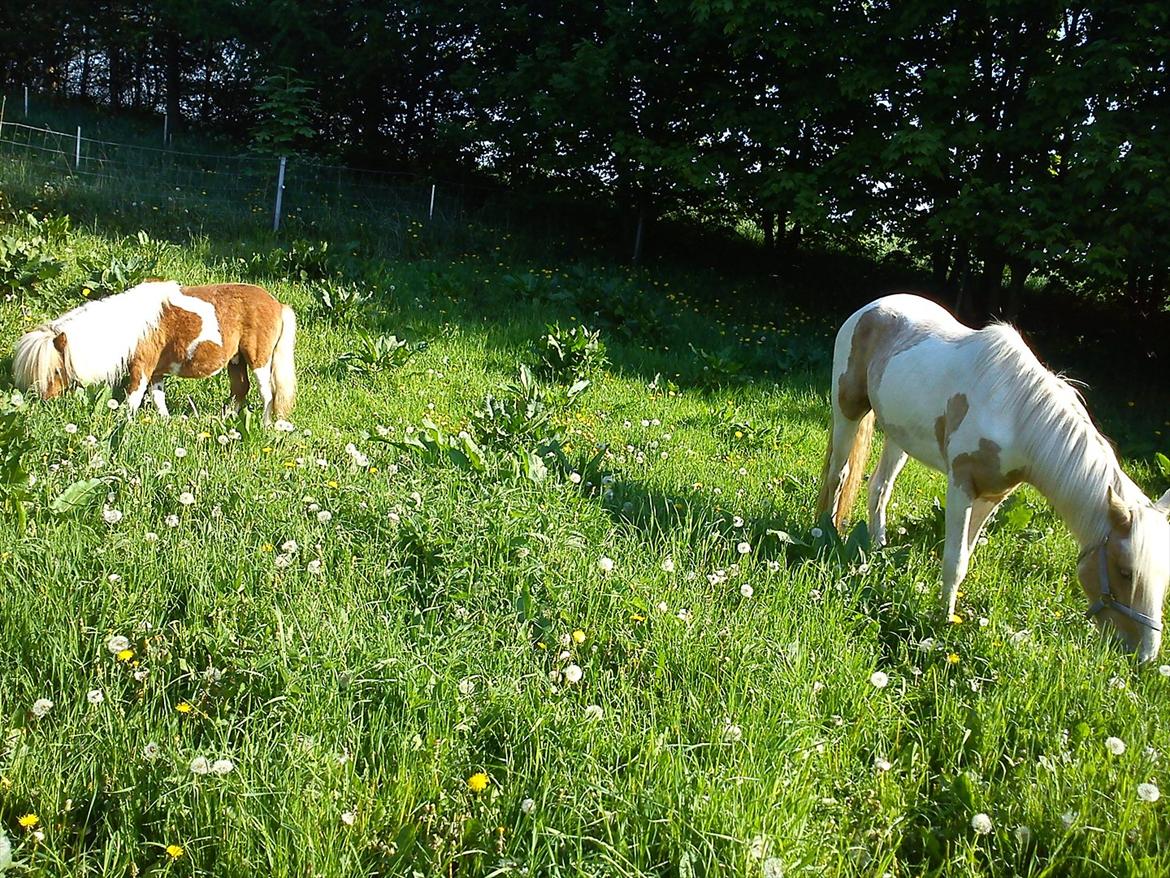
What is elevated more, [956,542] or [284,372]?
[956,542]

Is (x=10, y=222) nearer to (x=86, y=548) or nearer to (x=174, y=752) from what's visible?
(x=86, y=548)

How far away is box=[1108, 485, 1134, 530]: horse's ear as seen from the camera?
3.42 m

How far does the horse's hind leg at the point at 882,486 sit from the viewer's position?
5262mm

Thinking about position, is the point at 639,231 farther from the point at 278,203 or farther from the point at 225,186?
the point at 225,186

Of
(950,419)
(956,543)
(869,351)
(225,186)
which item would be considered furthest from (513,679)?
(225,186)

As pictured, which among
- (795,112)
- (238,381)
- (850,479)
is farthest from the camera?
(795,112)

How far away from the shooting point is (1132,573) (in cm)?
335

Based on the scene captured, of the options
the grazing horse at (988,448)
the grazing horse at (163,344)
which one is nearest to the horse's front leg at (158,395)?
the grazing horse at (163,344)

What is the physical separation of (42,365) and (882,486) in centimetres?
606

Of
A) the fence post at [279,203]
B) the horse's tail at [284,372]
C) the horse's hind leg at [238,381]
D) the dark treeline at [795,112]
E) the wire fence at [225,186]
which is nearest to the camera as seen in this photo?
the horse's tail at [284,372]

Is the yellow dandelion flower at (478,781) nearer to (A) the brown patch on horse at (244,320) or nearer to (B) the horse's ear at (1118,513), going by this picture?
(B) the horse's ear at (1118,513)

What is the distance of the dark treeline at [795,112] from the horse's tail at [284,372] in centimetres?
953

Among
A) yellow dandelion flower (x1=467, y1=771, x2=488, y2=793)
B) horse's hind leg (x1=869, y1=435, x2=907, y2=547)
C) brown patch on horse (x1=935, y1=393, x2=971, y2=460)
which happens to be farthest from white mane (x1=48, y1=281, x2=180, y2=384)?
brown patch on horse (x1=935, y1=393, x2=971, y2=460)

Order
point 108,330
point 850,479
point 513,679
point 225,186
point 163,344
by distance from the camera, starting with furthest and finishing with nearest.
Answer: point 225,186
point 163,344
point 108,330
point 850,479
point 513,679
